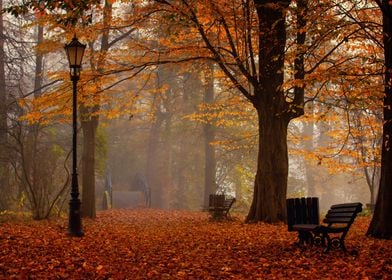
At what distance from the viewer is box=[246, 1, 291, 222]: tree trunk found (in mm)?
15523

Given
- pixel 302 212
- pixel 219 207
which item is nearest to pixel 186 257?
pixel 302 212

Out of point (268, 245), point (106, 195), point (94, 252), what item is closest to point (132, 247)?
point (94, 252)

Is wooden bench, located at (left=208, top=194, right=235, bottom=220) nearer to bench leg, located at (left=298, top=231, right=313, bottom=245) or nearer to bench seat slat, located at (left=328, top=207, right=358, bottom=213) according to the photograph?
bench leg, located at (left=298, top=231, right=313, bottom=245)

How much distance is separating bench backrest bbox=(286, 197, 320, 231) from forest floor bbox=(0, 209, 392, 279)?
490 mm

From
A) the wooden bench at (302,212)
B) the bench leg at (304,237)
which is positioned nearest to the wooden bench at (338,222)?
the bench leg at (304,237)

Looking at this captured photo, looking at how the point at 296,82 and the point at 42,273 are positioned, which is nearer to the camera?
the point at 42,273

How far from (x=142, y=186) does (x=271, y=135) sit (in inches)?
824

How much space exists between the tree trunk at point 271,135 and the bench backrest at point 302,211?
484 cm

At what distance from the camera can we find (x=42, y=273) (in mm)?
7348

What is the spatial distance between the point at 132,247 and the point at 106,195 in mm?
18363

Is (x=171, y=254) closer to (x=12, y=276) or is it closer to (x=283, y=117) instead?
(x=12, y=276)

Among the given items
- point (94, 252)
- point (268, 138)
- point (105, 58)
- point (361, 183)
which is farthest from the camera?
point (361, 183)

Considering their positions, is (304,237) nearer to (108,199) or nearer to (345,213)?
(345,213)

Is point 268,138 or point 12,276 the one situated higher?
point 268,138
